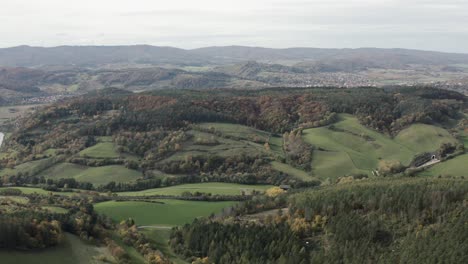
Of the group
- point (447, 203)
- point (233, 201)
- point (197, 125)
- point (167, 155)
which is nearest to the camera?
point (447, 203)

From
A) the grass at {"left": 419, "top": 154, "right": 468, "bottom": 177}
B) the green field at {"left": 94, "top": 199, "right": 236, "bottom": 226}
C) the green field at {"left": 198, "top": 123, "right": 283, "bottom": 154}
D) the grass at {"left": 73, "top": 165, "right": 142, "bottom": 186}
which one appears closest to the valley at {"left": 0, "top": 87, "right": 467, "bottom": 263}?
the grass at {"left": 419, "top": 154, "right": 468, "bottom": 177}

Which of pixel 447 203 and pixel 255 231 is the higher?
pixel 447 203

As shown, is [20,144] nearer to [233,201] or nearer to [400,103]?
[233,201]

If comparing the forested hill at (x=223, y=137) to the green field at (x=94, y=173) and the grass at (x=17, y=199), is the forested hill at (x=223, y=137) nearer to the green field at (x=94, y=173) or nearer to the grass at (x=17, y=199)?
the green field at (x=94, y=173)

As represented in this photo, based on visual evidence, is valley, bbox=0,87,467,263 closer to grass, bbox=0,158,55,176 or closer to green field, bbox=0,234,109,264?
green field, bbox=0,234,109,264

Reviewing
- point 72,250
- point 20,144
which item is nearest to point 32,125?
point 20,144

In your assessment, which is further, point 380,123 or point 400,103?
point 400,103

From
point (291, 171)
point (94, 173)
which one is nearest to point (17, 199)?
point (94, 173)
